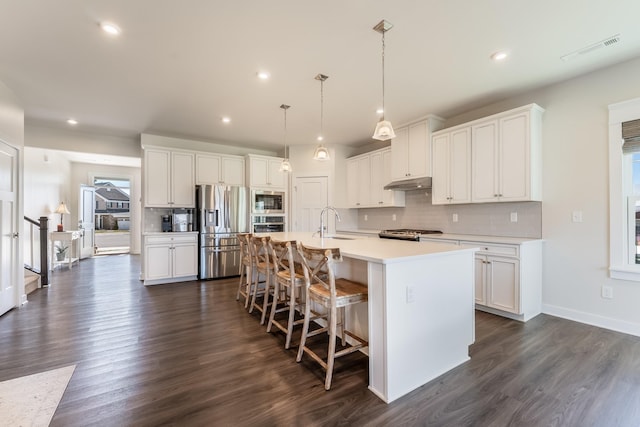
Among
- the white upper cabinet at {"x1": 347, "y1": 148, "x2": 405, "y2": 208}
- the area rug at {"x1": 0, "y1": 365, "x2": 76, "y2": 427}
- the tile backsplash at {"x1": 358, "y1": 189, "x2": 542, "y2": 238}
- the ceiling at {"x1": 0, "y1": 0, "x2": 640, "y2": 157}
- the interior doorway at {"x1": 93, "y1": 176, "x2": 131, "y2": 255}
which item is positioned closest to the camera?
the area rug at {"x1": 0, "y1": 365, "x2": 76, "y2": 427}

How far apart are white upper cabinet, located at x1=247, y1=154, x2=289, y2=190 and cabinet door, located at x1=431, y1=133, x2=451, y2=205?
313 cm

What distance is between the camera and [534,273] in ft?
10.7

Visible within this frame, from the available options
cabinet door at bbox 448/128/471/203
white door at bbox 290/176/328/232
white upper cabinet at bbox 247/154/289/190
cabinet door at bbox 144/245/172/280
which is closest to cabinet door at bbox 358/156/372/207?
white door at bbox 290/176/328/232

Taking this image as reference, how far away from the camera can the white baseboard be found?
276 centimetres

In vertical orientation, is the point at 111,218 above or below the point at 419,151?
below

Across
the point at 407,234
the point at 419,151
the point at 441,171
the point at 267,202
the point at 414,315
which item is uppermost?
the point at 419,151

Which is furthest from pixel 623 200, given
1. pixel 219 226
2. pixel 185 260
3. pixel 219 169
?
pixel 185 260

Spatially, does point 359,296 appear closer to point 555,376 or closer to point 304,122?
point 555,376

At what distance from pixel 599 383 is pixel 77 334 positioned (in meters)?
4.46

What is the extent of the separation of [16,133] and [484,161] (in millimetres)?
6003

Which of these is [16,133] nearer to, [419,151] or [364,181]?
[364,181]

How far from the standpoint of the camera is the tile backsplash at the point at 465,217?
3.52m

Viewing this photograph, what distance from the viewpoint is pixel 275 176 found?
602cm

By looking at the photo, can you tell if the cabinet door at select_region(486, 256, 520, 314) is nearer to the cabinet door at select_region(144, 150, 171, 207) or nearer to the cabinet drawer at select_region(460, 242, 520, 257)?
the cabinet drawer at select_region(460, 242, 520, 257)
